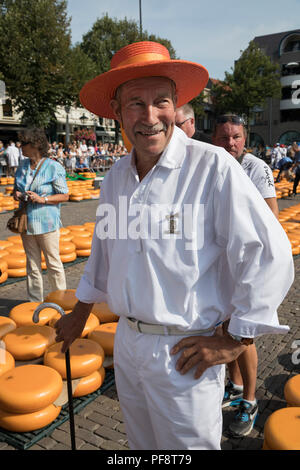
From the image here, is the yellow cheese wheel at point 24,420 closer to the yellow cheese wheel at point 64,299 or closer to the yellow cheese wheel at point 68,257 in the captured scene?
the yellow cheese wheel at point 64,299

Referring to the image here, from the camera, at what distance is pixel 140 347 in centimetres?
153

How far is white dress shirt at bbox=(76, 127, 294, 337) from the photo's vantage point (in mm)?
1334

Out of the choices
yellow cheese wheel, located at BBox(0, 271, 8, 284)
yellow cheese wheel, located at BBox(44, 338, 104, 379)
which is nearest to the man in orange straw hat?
yellow cheese wheel, located at BBox(44, 338, 104, 379)

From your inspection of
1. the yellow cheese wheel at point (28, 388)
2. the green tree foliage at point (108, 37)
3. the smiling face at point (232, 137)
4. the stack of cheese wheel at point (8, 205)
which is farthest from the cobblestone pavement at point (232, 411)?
the green tree foliage at point (108, 37)

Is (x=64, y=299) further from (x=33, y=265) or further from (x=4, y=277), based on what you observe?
(x=4, y=277)

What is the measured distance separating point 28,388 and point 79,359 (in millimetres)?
527

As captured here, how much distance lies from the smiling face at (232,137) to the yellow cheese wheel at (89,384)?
7.19 ft

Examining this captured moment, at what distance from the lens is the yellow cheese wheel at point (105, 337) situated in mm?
3641

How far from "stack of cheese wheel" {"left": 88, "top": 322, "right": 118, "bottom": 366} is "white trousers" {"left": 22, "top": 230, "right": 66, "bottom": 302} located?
121 centimetres

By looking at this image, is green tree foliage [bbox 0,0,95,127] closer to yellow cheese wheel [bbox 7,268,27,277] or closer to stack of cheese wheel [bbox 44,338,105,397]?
yellow cheese wheel [bbox 7,268,27,277]

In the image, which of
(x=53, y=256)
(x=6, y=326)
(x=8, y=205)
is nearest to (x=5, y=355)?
(x=6, y=326)

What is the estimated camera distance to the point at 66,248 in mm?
6871
